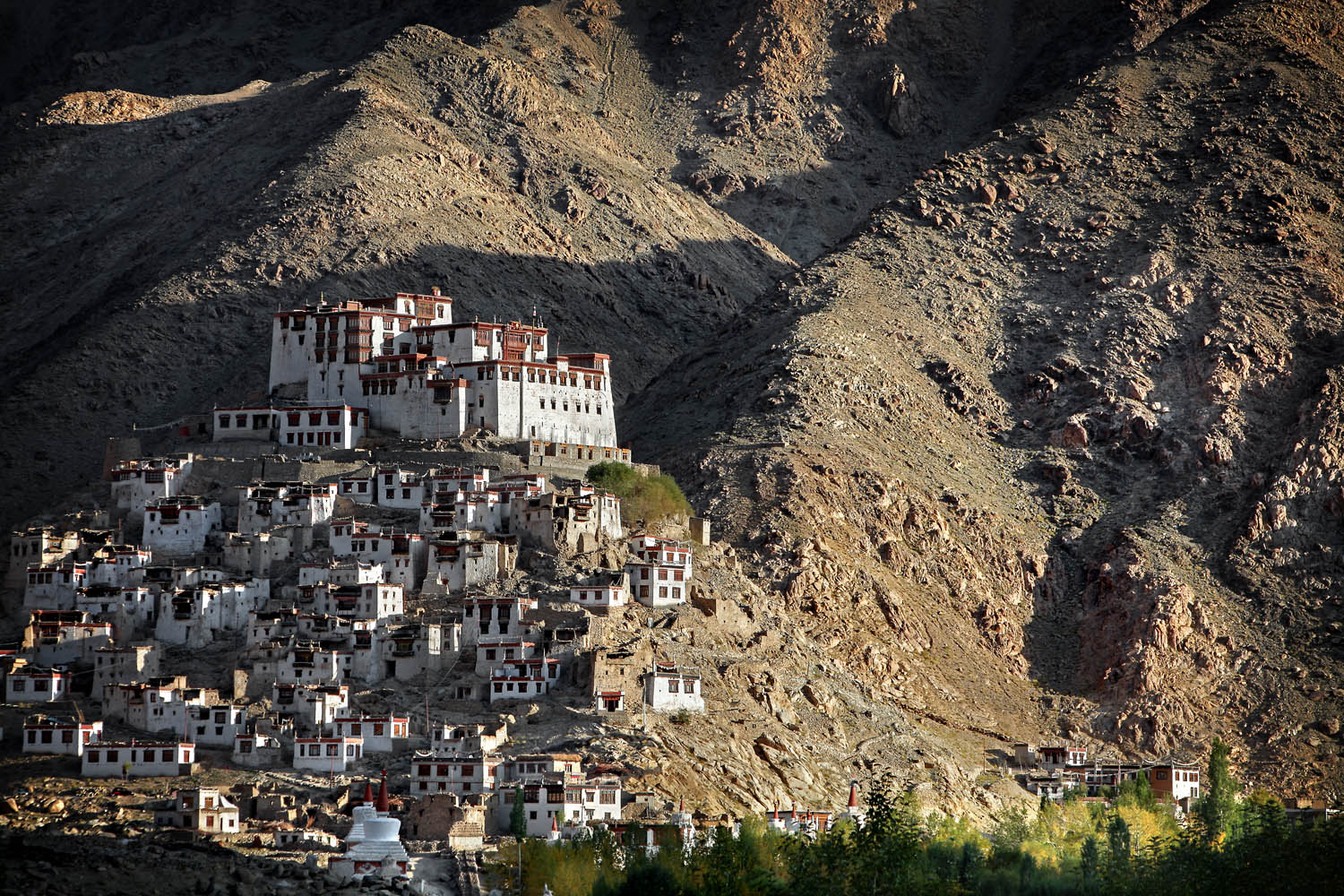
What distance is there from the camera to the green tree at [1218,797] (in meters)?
96.2

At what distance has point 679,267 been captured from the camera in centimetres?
17300

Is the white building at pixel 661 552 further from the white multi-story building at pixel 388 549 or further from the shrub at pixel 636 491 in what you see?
the white multi-story building at pixel 388 549

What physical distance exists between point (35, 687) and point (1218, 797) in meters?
43.1

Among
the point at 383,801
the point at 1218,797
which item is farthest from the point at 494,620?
the point at 1218,797

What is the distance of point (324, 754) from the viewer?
92.7 metres

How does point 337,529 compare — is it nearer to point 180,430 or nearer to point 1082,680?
point 180,430

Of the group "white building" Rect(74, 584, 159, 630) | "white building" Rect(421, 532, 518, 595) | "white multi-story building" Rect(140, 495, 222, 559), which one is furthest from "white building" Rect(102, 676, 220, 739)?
"white multi-story building" Rect(140, 495, 222, 559)

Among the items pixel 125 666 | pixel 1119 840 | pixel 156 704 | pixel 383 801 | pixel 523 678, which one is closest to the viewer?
pixel 383 801

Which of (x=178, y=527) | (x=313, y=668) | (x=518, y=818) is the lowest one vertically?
(x=518, y=818)

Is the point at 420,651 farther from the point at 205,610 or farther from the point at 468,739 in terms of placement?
the point at 205,610

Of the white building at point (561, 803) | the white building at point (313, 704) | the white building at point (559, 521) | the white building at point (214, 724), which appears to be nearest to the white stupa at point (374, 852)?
the white building at point (561, 803)

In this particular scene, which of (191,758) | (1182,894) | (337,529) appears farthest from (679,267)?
(1182,894)

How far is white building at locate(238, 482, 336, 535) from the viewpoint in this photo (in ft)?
347

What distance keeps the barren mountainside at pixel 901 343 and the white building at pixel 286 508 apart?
15.6 m
